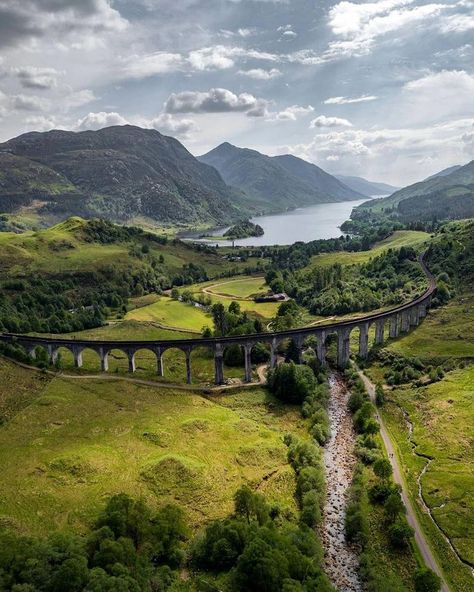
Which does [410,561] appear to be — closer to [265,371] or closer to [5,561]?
[5,561]

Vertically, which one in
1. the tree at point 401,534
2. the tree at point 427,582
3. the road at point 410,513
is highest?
the tree at point 427,582

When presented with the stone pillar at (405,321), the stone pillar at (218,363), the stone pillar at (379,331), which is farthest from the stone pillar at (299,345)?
the stone pillar at (405,321)

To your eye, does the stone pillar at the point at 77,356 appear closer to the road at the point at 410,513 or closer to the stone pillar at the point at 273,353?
the stone pillar at the point at 273,353

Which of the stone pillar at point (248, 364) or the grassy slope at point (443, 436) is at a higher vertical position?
the stone pillar at point (248, 364)

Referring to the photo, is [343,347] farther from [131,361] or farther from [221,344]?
[131,361]

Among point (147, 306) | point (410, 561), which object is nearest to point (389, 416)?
point (410, 561)

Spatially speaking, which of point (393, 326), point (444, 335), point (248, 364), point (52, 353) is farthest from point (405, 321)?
point (52, 353)
